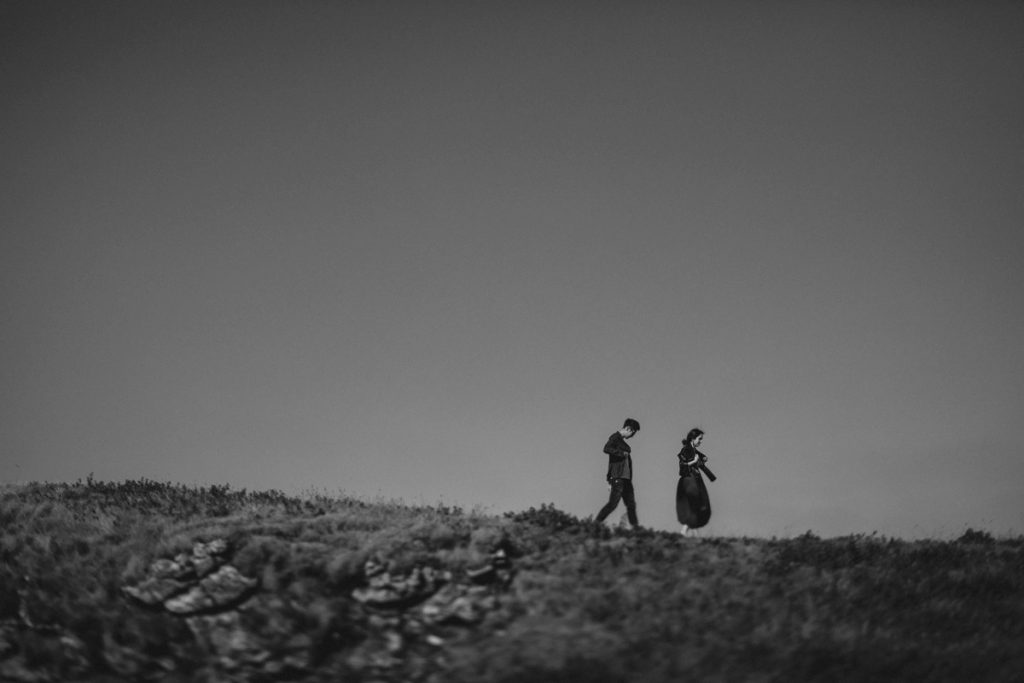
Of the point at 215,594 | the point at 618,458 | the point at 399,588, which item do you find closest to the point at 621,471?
the point at 618,458

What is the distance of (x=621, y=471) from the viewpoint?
15727 mm

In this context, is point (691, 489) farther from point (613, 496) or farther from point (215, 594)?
point (215, 594)

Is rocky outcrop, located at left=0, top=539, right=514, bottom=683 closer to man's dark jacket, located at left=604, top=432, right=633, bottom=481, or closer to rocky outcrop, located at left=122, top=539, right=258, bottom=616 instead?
rocky outcrop, located at left=122, top=539, right=258, bottom=616

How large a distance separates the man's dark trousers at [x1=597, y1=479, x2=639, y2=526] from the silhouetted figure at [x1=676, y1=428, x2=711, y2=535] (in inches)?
38.6

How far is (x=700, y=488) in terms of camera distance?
→ 15.6 metres

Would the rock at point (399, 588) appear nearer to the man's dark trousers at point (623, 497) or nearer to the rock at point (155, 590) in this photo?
the rock at point (155, 590)

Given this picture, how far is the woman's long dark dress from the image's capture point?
1548cm

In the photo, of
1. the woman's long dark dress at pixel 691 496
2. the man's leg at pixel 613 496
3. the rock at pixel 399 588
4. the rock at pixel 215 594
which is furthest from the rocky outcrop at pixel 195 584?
the woman's long dark dress at pixel 691 496

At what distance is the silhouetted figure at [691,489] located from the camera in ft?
50.8

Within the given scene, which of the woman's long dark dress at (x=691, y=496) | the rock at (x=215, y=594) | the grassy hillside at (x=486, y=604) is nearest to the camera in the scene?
the grassy hillside at (x=486, y=604)

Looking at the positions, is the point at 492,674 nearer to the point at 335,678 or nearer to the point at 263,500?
the point at 335,678

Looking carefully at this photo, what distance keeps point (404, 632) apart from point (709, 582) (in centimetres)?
505

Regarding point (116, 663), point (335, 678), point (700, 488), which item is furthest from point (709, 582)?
point (116, 663)

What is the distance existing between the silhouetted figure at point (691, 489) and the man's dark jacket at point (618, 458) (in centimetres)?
116
